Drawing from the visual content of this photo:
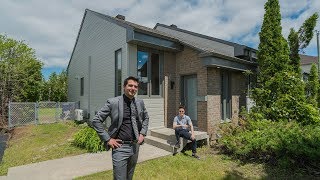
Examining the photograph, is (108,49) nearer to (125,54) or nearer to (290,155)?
(125,54)

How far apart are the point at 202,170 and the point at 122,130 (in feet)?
11.3

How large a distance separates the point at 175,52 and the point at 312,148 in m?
6.44

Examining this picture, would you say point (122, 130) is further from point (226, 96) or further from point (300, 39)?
point (300, 39)

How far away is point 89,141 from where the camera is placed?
Answer: 25.8ft

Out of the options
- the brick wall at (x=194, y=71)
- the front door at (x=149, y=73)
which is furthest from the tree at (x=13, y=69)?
the brick wall at (x=194, y=71)

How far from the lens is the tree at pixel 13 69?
16166 mm

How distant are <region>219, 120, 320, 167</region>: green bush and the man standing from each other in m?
4.35

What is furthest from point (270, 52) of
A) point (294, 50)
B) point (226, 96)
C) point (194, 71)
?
point (194, 71)

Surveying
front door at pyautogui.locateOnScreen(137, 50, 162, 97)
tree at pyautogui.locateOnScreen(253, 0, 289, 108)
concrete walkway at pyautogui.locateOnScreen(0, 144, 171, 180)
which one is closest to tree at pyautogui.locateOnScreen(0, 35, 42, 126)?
concrete walkway at pyautogui.locateOnScreen(0, 144, 171, 180)

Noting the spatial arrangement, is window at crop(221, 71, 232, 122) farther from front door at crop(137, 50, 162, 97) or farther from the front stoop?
front door at crop(137, 50, 162, 97)

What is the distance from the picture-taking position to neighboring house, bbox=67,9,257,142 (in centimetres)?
913

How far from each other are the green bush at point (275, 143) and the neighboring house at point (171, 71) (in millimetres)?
1573

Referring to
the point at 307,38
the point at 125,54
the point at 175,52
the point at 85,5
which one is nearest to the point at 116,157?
the point at 125,54

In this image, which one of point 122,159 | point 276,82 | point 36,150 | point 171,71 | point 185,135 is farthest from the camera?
point 171,71
